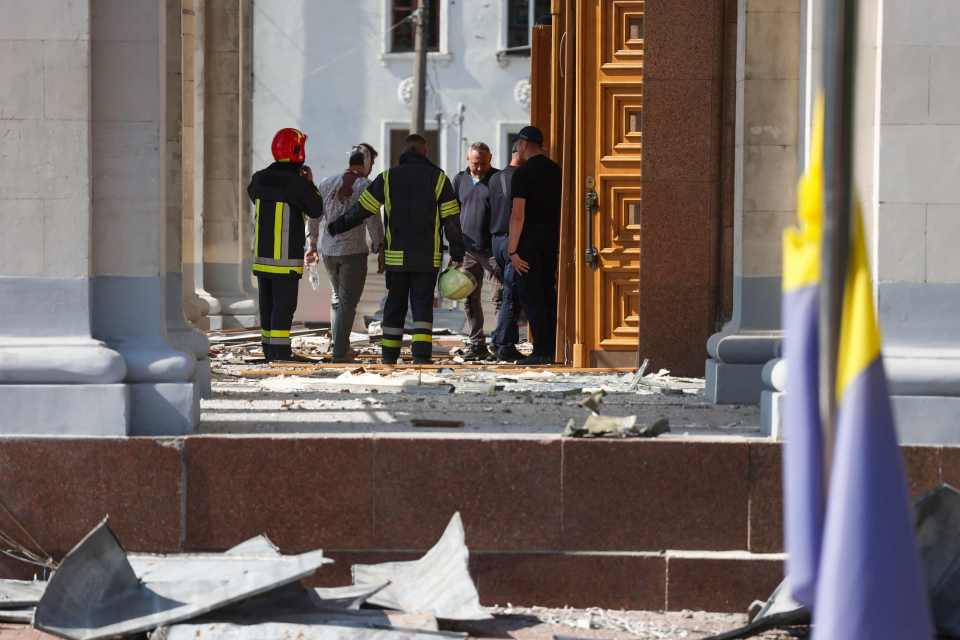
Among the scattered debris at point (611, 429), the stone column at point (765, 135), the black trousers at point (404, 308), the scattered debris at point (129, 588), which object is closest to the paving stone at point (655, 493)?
the scattered debris at point (611, 429)

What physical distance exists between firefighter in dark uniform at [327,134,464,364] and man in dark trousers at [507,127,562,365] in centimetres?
50

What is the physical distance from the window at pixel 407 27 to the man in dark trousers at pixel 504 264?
27911mm

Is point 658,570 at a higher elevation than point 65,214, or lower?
lower

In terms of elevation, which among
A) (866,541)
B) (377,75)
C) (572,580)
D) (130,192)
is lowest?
(572,580)

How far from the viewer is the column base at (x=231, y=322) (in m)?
19.4

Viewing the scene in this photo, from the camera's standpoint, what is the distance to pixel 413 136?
13273mm

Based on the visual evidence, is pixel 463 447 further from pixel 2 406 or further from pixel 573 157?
pixel 573 157

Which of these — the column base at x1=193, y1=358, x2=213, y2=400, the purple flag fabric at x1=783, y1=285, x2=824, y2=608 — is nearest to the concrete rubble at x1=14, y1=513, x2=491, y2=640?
the column base at x1=193, y1=358, x2=213, y2=400

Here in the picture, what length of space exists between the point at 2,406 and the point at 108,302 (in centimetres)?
60

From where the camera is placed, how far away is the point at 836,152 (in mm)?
2959

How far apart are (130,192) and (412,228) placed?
6.02 meters

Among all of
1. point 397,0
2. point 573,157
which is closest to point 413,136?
point 573,157

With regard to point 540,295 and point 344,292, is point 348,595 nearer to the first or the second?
point 540,295

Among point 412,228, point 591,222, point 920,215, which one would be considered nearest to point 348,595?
point 920,215
